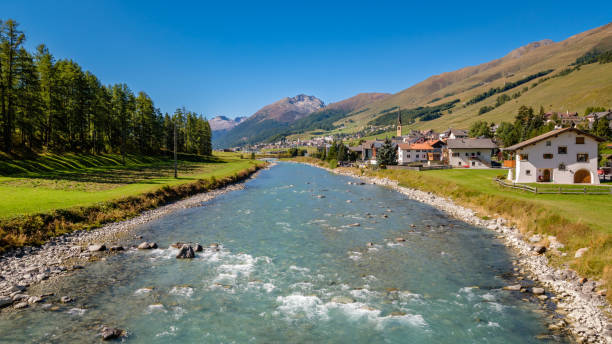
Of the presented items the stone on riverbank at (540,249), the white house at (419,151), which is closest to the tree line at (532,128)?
the white house at (419,151)

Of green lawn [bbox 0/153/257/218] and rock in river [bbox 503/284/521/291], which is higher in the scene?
green lawn [bbox 0/153/257/218]

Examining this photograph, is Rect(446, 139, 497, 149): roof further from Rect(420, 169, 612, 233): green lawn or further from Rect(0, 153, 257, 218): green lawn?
Rect(0, 153, 257, 218): green lawn

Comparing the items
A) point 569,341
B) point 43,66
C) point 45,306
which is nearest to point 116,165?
point 43,66

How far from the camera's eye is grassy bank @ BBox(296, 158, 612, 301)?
18.0m

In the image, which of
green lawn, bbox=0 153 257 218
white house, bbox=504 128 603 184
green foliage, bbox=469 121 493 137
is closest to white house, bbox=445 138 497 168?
white house, bbox=504 128 603 184

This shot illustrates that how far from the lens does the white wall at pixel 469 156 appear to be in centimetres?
8450

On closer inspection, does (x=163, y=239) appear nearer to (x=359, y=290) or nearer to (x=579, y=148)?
(x=359, y=290)

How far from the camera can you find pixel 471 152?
8538 cm

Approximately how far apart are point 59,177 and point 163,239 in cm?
2880

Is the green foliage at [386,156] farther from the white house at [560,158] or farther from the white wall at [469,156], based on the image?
the white house at [560,158]

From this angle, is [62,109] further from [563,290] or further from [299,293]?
[563,290]

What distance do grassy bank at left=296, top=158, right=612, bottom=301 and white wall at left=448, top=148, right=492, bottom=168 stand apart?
40.8m

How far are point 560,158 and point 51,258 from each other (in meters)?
59.4

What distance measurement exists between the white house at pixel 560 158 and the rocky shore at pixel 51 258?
52.0 m
